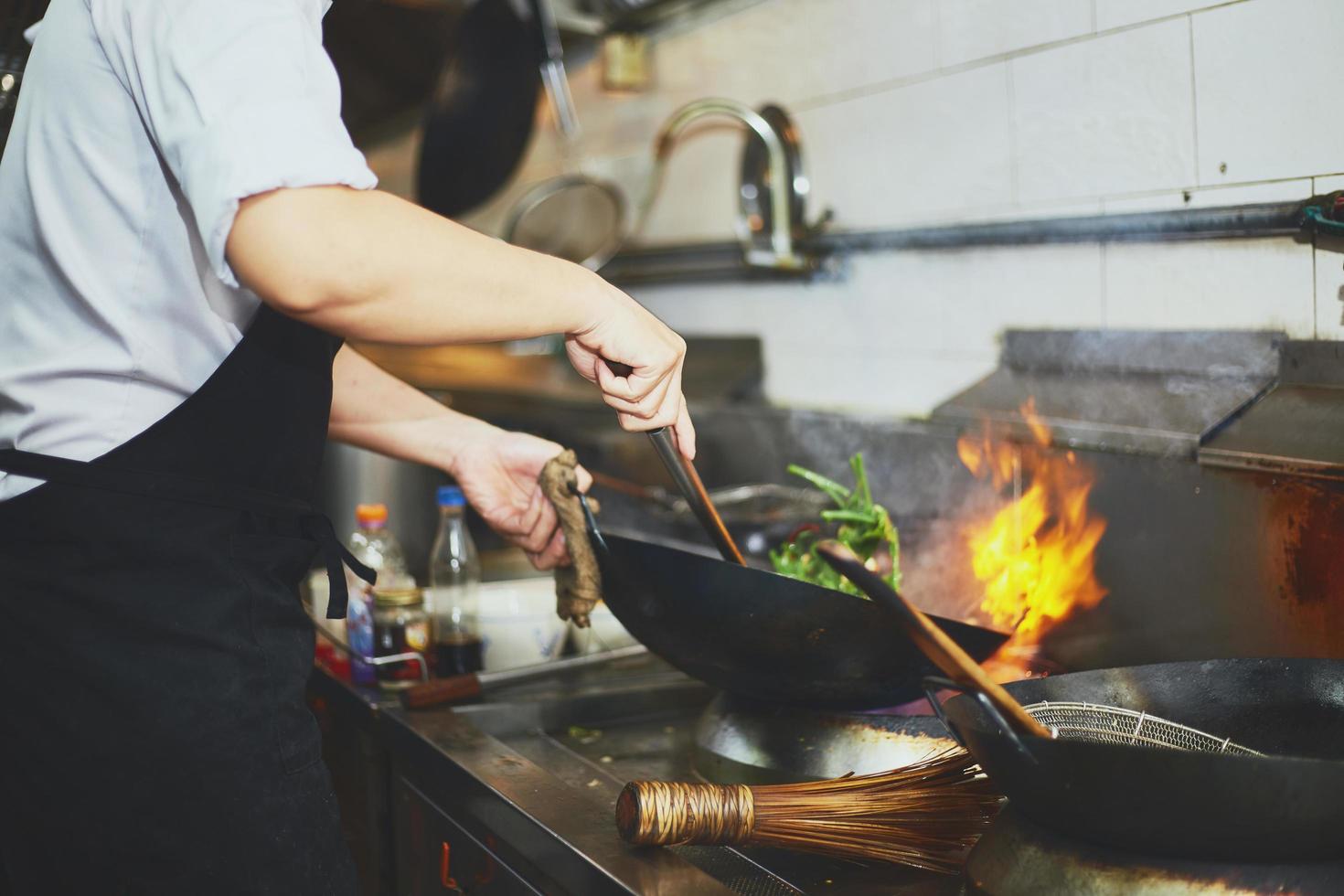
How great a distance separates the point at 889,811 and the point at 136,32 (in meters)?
0.85

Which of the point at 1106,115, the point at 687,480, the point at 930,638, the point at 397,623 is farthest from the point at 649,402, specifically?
the point at 1106,115

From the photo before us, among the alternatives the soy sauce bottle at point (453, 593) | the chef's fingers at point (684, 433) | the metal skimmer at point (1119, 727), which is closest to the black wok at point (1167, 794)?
the metal skimmer at point (1119, 727)

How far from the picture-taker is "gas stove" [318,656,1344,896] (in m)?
0.78

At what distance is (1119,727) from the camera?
0.95m

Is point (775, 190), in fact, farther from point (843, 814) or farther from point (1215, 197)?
point (843, 814)

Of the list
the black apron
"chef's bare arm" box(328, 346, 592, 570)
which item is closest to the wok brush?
the black apron

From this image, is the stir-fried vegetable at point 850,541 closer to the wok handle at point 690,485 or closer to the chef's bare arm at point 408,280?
the wok handle at point 690,485

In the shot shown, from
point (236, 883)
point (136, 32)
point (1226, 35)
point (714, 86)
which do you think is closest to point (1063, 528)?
point (1226, 35)

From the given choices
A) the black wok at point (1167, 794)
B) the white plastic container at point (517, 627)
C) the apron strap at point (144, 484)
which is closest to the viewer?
the black wok at point (1167, 794)

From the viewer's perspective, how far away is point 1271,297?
1.42m

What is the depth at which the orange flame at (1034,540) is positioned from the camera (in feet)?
4.92

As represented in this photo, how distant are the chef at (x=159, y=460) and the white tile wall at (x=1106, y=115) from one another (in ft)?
2.88

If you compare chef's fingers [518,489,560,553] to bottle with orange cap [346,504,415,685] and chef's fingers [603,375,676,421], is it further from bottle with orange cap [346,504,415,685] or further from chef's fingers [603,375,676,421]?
chef's fingers [603,375,676,421]

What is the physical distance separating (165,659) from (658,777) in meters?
0.53
